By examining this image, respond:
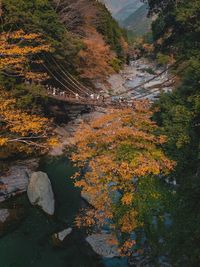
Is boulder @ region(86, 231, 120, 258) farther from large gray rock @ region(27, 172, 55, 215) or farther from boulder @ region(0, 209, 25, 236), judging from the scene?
boulder @ region(0, 209, 25, 236)

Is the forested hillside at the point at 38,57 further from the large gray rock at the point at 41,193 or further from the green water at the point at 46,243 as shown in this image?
the green water at the point at 46,243

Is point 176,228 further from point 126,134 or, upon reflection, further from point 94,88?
→ point 94,88

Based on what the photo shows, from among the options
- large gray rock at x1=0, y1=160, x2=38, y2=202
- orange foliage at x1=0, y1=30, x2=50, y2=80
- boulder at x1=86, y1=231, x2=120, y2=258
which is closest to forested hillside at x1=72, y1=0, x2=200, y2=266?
boulder at x1=86, y1=231, x2=120, y2=258

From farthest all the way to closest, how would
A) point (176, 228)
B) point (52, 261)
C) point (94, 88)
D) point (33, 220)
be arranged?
point (94, 88)
point (33, 220)
point (52, 261)
point (176, 228)

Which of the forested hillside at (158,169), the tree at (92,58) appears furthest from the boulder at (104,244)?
the tree at (92,58)

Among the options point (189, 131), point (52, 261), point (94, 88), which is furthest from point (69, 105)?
point (189, 131)
